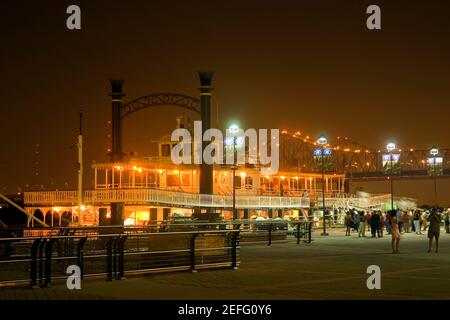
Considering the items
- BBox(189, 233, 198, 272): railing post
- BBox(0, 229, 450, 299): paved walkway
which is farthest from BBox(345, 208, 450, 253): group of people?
BBox(189, 233, 198, 272): railing post

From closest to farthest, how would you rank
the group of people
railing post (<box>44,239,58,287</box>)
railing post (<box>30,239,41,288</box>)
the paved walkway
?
the paved walkway, railing post (<box>30,239,41,288</box>), railing post (<box>44,239,58,287</box>), the group of people

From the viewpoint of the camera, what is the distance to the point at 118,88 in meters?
66.3

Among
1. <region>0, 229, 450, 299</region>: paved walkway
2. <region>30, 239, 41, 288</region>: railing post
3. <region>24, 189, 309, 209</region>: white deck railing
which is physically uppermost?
<region>24, 189, 309, 209</region>: white deck railing

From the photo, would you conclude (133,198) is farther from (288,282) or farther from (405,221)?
(288,282)

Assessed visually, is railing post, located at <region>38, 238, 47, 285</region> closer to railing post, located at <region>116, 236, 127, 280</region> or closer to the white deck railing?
railing post, located at <region>116, 236, 127, 280</region>

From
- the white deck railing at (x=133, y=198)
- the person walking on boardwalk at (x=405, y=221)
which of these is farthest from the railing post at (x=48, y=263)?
the white deck railing at (x=133, y=198)

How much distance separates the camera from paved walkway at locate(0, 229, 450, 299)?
15609 mm

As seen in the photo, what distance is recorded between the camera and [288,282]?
18.2m

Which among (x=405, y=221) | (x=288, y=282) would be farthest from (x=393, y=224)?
(x=405, y=221)

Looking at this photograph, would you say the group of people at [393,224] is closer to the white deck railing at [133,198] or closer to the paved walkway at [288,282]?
the paved walkway at [288,282]

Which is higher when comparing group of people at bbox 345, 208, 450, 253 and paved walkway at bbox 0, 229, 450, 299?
group of people at bbox 345, 208, 450, 253
